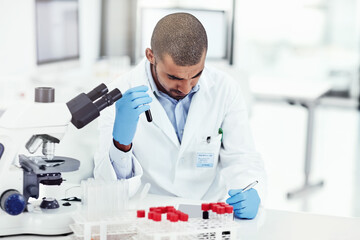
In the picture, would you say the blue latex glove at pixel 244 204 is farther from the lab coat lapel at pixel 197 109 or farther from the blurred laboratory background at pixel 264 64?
the blurred laboratory background at pixel 264 64

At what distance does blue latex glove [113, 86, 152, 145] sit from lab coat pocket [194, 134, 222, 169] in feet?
1.06

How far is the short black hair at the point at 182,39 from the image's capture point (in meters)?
1.62

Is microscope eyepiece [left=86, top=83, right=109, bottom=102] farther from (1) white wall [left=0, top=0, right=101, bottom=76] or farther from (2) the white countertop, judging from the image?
(2) the white countertop

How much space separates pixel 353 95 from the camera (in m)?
7.75

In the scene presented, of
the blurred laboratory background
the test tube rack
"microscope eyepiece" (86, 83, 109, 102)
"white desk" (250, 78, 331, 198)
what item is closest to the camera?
the test tube rack

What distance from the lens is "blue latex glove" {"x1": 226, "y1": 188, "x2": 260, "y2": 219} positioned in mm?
1495

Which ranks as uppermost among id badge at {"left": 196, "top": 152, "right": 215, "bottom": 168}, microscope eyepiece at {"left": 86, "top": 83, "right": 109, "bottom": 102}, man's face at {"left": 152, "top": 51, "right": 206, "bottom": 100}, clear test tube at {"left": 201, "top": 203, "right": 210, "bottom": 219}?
man's face at {"left": 152, "top": 51, "right": 206, "bottom": 100}

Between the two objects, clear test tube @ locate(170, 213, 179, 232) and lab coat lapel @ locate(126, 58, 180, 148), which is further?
lab coat lapel @ locate(126, 58, 180, 148)

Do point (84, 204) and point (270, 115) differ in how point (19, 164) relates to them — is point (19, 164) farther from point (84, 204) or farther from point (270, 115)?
point (270, 115)

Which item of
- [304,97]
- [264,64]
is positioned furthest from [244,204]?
[264,64]

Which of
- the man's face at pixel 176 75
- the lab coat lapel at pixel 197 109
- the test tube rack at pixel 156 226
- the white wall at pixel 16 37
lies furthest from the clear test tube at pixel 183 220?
the white wall at pixel 16 37

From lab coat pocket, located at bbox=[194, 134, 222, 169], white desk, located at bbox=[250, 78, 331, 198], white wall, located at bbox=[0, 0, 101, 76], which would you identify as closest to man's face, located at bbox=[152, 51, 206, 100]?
lab coat pocket, located at bbox=[194, 134, 222, 169]

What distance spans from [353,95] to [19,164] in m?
6.98

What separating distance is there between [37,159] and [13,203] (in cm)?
16
